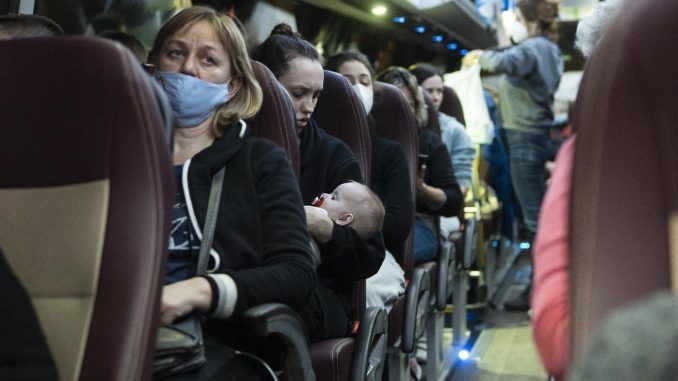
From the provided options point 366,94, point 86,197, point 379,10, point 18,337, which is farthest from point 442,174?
point 379,10

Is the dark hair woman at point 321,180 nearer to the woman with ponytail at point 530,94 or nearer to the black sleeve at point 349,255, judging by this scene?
the black sleeve at point 349,255

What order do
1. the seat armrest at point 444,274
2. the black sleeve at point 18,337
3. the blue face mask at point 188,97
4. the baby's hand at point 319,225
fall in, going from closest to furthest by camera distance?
the black sleeve at point 18,337 → the blue face mask at point 188,97 → the baby's hand at point 319,225 → the seat armrest at point 444,274

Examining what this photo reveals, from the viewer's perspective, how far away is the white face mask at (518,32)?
7.16 m

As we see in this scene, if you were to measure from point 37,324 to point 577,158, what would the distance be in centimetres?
89

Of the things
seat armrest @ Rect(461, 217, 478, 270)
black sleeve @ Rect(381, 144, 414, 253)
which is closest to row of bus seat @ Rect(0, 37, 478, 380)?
black sleeve @ Rect(381, 144, 414, 253)

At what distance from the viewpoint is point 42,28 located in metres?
2.97

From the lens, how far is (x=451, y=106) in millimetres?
7059

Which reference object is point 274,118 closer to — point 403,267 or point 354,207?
point 354,207

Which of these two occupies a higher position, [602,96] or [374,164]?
[602,96]

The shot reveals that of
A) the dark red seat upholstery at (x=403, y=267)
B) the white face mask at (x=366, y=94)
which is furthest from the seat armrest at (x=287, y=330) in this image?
the white face mask at (x=366, y=94)

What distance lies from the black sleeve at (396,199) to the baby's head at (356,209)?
820mm

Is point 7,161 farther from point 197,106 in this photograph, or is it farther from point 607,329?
point 607,329

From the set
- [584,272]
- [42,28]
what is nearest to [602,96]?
[584,272]

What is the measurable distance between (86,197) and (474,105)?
6.73 m
